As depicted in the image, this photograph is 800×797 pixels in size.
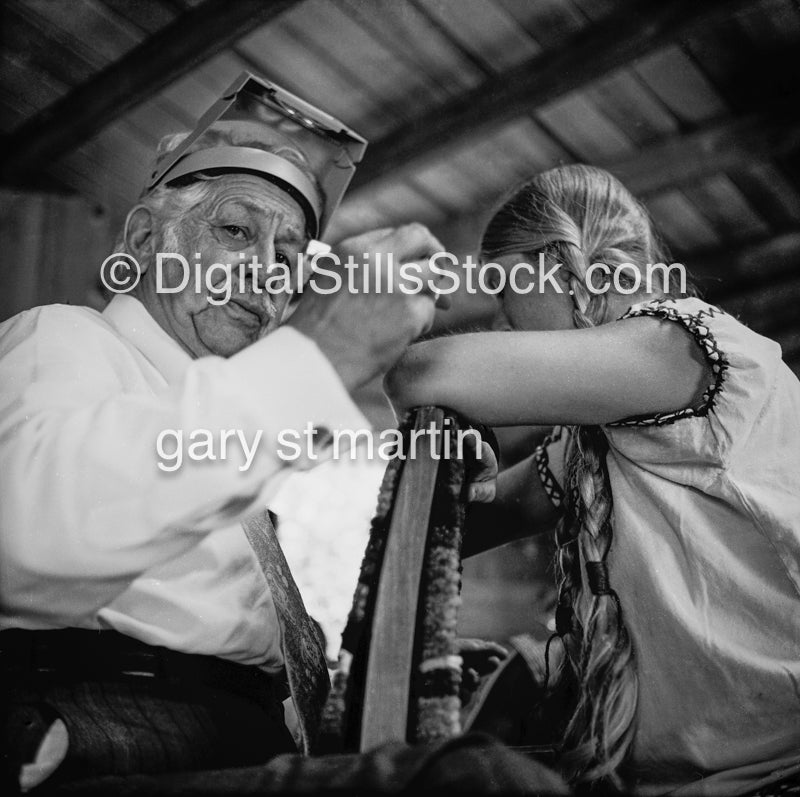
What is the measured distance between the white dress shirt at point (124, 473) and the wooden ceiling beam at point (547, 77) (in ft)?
2.77

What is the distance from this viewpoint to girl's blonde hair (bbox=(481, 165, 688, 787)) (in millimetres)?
860

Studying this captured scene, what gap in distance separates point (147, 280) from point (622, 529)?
597 mm

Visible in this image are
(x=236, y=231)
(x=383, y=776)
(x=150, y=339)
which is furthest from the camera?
(x=236, y=231)

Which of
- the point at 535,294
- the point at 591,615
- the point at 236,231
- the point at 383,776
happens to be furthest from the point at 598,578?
the point at 236,231

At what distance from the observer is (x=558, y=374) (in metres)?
0.81

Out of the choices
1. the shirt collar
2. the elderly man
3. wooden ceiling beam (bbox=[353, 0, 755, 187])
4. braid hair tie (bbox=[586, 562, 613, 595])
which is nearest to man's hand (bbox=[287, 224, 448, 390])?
the elderly man

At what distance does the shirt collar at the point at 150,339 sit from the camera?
0.89 m

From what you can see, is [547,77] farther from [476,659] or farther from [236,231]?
[476,659]

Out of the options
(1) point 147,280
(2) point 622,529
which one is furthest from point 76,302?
(2) point 622,529

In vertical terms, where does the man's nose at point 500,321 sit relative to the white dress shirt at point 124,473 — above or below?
above

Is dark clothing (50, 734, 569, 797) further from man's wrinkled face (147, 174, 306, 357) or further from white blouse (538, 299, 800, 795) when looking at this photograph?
man's wrinkled face (147, 174, 306, 357)

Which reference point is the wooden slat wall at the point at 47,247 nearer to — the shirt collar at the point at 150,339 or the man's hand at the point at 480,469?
the shirt collar at the point at 150,339

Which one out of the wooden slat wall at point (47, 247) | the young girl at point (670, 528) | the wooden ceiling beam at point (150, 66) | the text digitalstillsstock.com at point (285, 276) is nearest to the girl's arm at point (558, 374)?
the young girl at point (670, 528)

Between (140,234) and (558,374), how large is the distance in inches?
21.3
